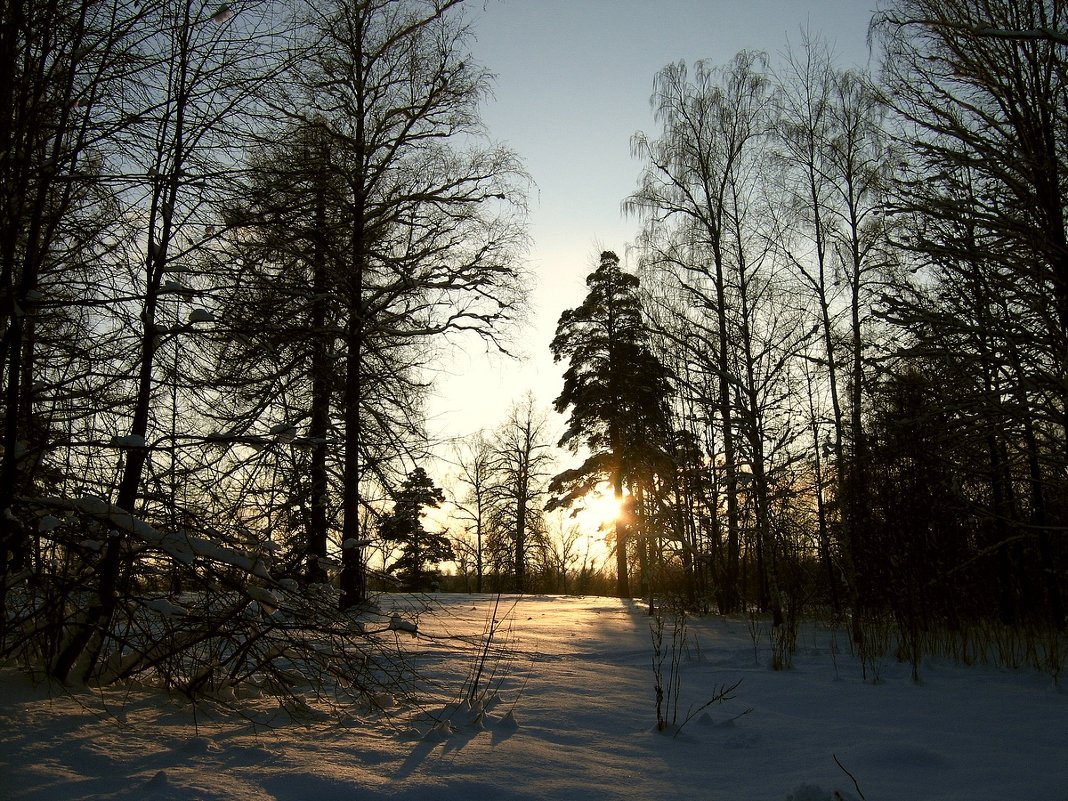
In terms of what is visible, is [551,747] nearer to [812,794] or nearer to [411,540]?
[812,794]

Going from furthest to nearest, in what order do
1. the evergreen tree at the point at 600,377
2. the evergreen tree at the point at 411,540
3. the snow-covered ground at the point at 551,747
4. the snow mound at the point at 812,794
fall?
the evergreen tree at the point at 600,377
the evergreen tree at the point at 411,540
the snow mound at the point at 812,794
the snow-covered ground at the point at 551,747

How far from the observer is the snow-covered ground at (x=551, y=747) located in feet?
8.55

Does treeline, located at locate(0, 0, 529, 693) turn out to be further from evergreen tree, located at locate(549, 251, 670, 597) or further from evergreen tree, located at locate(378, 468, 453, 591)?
evergreen tree, located at locate(549, 251, 670, 597)

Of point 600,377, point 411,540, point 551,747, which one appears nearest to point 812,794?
point 551,747

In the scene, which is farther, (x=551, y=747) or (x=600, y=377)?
(x=600, y=377)

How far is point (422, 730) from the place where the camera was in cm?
353

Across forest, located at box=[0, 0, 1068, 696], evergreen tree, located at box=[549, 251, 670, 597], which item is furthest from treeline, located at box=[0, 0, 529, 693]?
evergreen tree, located at box=[549, 251, 670, 597]

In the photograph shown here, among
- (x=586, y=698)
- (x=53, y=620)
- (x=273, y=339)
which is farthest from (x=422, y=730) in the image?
(x=273, y=339)

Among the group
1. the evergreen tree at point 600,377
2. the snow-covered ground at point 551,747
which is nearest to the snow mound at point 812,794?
the snow-covered ground at point 551,747

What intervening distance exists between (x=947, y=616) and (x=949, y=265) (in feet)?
14.2

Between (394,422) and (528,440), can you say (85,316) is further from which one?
(528,440)

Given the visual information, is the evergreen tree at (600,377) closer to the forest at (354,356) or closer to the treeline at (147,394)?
the forest at (354,356)

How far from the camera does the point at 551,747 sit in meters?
3.39

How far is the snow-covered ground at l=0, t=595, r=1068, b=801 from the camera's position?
2605mm
